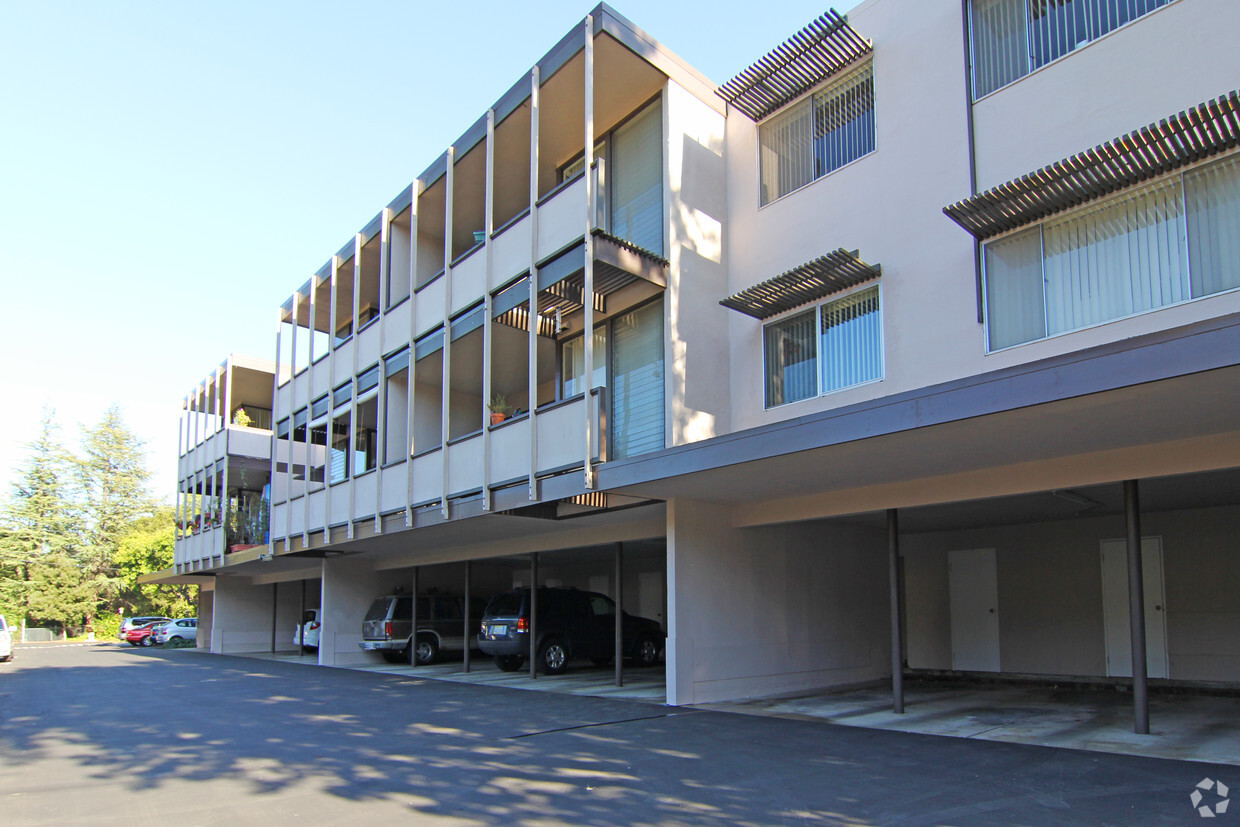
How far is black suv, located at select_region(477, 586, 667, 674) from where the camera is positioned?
1717 cm

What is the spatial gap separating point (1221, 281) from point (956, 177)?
10.9 feet

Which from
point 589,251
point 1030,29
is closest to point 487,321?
point 589,251

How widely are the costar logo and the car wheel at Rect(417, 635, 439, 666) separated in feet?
58.1

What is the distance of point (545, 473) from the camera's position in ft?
41.9

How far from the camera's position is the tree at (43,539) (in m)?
55.2

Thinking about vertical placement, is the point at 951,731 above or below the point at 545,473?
below

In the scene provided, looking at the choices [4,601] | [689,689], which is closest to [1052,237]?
[689,689]

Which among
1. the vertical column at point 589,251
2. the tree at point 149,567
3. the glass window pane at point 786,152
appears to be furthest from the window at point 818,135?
the tree at point 149,567

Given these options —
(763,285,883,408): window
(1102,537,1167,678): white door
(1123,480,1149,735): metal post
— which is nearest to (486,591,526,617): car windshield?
(763,285,883,408): window

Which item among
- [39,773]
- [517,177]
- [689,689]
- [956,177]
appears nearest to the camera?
[39,773]

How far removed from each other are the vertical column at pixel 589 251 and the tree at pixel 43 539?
5784 cm

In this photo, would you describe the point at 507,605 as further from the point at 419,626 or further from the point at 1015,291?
the point at 1015,291

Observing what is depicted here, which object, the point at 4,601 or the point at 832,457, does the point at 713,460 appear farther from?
the point at 4,601

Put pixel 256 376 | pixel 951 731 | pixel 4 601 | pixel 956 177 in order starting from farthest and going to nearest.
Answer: pixel 4 601 < pixel 256 376 < pixel 956 177 < pixel 951 731
